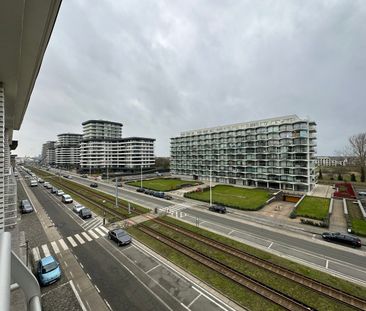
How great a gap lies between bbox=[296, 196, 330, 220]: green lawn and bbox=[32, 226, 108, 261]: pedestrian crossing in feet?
105

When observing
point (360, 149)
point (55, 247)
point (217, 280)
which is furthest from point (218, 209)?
point (360, 149)

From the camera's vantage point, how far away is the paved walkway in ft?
97.5

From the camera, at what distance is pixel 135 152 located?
110 meters

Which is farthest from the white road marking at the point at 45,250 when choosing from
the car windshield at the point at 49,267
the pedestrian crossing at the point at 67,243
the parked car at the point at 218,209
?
the parked car at the point at 218,209

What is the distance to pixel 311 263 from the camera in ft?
66.9

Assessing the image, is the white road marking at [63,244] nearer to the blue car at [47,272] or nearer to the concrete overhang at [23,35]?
the blue car at [47,272]

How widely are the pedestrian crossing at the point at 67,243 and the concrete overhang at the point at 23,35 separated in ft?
64.0

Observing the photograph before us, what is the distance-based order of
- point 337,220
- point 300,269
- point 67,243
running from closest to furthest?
point 300,269 < point 67,243 < point 337,220

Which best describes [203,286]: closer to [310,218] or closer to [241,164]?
[310,218]

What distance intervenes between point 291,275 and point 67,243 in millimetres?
24086

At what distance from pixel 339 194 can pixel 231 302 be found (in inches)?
1925

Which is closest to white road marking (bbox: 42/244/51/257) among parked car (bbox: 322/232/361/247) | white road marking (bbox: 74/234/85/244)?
white road marking (bbox: 74/234/85/244)

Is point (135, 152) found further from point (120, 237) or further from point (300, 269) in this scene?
point (300, 269)

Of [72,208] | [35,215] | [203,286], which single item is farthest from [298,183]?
[35,215]
